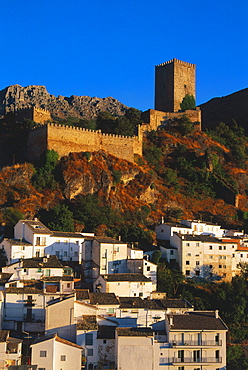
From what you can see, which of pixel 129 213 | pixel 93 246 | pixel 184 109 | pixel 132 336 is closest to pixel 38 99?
pixel 184 109

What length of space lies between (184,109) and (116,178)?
77.2ft

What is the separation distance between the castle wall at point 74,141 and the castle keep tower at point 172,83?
1618 centimetres

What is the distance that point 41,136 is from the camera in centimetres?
6406

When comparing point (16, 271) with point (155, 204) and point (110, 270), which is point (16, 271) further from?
point (155, 204)

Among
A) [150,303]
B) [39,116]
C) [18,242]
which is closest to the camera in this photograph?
[150,303]

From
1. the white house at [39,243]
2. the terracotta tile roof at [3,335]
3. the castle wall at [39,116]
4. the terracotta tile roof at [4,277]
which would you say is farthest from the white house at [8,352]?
the castle wall at [39,116]

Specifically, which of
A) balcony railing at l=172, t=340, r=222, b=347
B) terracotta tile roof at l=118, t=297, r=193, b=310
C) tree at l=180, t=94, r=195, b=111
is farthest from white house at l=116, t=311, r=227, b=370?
tree at l=180, t=94, r=195, b=111

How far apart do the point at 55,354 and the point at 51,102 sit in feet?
281

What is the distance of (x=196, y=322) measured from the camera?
38.2 meters

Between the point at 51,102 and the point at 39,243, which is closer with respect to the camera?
the point at 39,243

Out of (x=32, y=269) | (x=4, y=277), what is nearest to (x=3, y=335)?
(x=4, y=277)

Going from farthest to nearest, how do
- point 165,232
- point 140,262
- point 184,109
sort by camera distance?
1. point 184,109
2. point 165,232
3. point 140,262

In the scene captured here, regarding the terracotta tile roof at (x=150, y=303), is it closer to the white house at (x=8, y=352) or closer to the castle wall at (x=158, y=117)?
the white house at (x=8, y=352)

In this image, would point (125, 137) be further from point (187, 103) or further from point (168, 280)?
point (168, 280)
